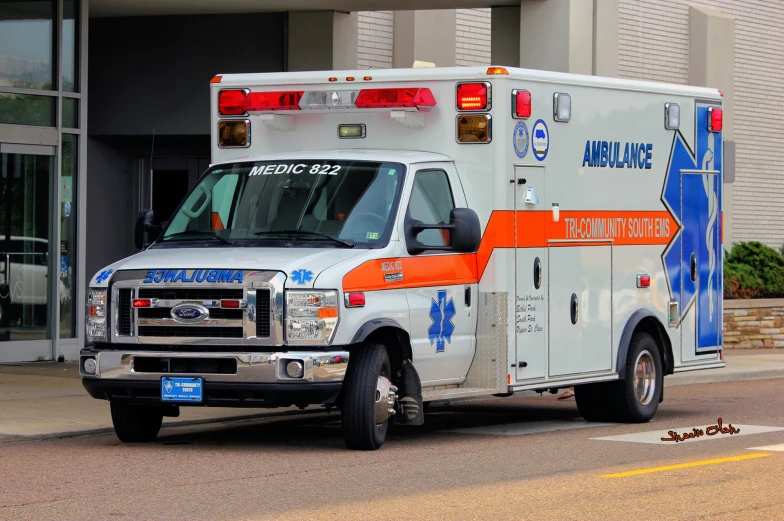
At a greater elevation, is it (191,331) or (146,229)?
(146,229)

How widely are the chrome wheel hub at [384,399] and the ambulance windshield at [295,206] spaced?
108 centimetres

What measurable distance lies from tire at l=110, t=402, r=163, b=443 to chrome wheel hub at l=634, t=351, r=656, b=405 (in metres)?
4.76

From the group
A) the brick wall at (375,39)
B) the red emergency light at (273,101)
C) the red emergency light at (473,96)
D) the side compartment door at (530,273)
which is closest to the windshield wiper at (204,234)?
the red emergency light at (273,101)

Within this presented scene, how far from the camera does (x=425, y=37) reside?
21.6m

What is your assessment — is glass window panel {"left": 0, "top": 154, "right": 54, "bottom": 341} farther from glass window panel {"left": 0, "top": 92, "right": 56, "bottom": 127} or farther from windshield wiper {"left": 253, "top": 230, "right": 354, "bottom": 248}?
windshield wiper {"left": 253, "top": 230, "right": 354, "bottom": 248}

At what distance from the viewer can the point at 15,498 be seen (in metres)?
8.46

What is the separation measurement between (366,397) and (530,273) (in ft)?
7.67

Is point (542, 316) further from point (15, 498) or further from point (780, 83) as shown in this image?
point (780, 83)

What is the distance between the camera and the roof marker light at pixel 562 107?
12.2 meters

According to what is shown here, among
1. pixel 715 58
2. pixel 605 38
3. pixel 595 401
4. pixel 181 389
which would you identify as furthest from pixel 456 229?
pixel 715 58

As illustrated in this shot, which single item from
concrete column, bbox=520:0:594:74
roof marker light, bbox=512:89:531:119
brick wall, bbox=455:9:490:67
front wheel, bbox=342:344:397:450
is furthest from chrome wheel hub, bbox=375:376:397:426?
brick wall, bbox=455:9:490:67

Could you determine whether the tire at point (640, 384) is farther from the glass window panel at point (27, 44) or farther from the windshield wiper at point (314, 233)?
the glass window panel at point (27, 44)

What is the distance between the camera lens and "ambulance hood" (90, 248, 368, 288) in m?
10.0

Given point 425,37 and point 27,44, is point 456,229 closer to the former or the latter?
point 27,44
